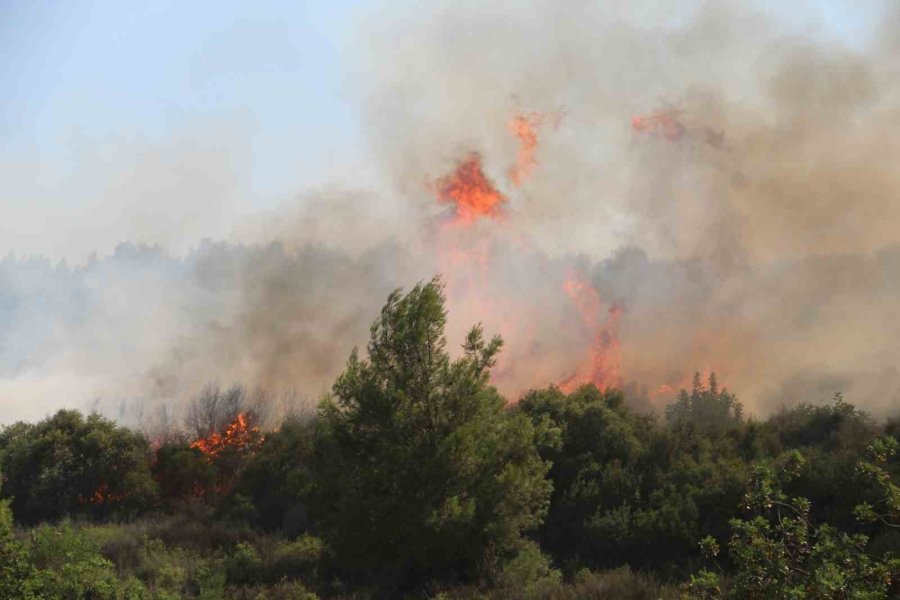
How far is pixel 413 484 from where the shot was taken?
74.5ft

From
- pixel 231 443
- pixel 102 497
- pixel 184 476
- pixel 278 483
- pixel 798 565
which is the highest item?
pixel 231 443

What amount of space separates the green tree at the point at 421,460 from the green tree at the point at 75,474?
21215mm

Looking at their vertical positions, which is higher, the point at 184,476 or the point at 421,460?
the point at 184,476

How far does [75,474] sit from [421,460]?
86.6ft

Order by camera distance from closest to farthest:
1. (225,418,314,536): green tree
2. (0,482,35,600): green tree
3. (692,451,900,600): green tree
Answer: (692,451,900,600): green tree
(0,482,35,600): green tree
(225,418,314,536): green tree

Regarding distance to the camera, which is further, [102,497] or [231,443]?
[231,443]

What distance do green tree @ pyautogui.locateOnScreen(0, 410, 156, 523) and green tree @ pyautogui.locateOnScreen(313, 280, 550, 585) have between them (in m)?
21.2

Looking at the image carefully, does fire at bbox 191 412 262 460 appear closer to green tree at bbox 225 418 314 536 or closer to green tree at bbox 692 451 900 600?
green tree at bbox 225 418 314 536

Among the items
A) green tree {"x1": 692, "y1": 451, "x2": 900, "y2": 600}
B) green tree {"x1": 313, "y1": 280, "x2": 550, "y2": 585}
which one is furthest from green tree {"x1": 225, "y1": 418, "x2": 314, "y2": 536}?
green tree {"x1": 692, "y1": 451, "x2": 900, "y2": 600}

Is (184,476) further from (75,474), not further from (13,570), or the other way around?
(13,570)

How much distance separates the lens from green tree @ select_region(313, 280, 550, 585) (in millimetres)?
22438

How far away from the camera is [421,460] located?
23.0 meters

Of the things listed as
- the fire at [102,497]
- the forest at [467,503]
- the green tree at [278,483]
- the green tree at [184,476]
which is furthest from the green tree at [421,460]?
the fire at [102,497]

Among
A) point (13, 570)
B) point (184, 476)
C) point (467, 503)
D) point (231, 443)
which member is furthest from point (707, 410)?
point (13, 570)
